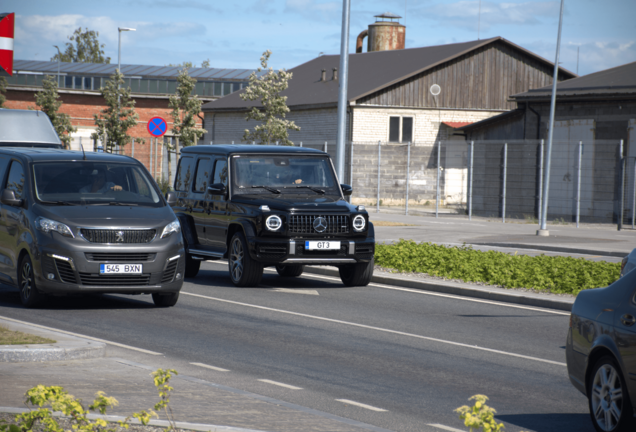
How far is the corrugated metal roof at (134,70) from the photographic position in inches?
2938

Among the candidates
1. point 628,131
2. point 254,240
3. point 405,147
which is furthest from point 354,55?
point 254,240

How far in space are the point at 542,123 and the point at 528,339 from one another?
2613 cm

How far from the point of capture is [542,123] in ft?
114

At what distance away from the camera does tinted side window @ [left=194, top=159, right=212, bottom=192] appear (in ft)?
49.5

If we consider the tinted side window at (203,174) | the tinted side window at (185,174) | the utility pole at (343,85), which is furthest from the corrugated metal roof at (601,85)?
the tinted side window at (203,174)

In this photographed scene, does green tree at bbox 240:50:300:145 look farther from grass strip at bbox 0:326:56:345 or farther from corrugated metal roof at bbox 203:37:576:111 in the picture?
grass strip at bbox 0:326:56:345

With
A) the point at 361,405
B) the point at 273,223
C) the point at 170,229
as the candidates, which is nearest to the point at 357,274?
the point at 273,223

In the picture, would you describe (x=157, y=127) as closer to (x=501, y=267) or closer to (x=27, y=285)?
(x=501, y=267)

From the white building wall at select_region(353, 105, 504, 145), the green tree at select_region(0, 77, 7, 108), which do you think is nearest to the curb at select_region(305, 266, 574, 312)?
the white building wall at select_region(353, 105, 504, 145)

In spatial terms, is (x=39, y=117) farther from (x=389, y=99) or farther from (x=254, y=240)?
(x=389, y=99)

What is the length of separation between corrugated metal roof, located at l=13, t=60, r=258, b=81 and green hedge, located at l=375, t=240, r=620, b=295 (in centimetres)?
5963

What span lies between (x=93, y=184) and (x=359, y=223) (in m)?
3.94

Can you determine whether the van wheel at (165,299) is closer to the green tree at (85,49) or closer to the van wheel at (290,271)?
the van wheel at (290,271)

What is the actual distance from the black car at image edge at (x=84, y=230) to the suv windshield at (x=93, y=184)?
0.01 meters
